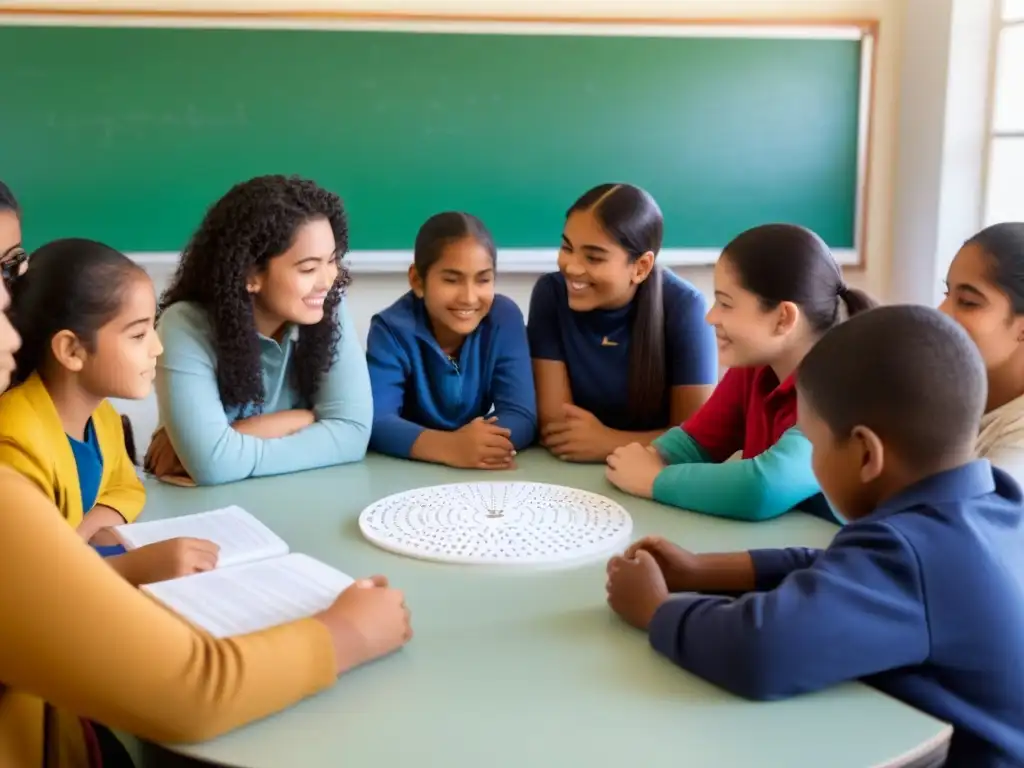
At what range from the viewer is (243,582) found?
1073 millimetres

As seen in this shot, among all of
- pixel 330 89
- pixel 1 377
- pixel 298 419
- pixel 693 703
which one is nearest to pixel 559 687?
pixel 693 703

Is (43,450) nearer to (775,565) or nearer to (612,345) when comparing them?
(775,565)

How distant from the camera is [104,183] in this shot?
10.2 ft

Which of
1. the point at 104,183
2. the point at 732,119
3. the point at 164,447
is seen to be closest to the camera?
the point at 164,447

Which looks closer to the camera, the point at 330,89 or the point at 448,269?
the point at 448,269

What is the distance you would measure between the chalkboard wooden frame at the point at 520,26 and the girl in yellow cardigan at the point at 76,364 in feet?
6.22

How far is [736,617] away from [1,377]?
0.80 m

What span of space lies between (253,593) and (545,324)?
3.90ft

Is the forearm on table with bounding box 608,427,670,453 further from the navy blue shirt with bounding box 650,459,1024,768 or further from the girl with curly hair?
the navy blue shirt with bounding box 650,459,1024,768

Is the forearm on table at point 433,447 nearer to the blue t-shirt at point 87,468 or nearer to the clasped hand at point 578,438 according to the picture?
the clasped hand at point 578,438

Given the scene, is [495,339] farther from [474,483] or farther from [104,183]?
[104,183]

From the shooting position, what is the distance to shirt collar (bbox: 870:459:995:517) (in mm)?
929

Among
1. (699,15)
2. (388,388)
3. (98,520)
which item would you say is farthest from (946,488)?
(699,15)

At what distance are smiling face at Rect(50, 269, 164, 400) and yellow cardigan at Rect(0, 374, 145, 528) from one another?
0.20 ft
